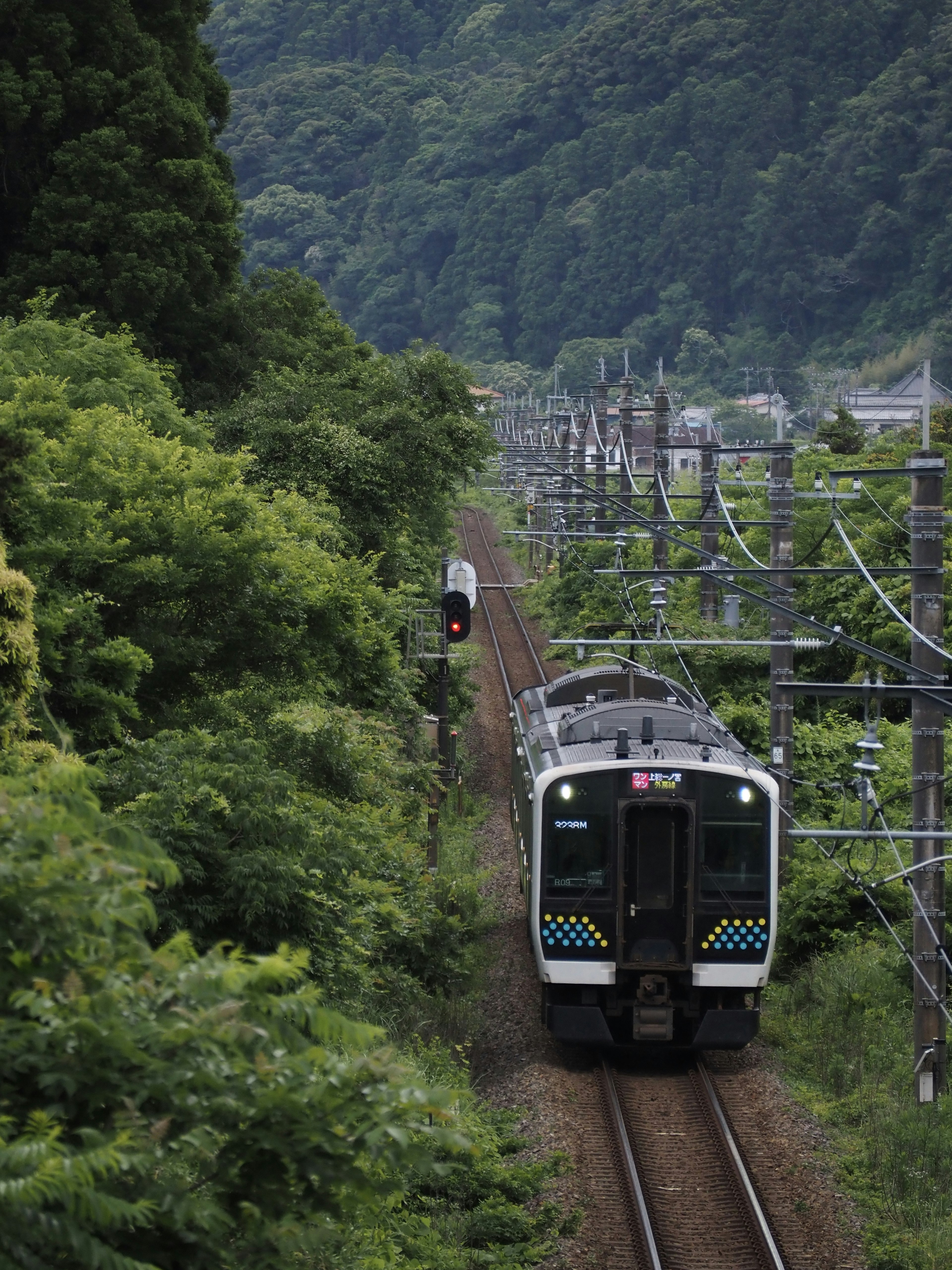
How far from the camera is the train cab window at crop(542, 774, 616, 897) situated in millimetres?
11641

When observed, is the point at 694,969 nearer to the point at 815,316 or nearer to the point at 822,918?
the point at 822,918

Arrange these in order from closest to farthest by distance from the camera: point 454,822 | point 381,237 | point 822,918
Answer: point 822,918 → point 454,822 → point 381,237

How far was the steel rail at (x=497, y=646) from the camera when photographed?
3005 centimetres

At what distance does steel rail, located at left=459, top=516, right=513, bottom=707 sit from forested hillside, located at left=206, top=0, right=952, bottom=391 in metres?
56.6

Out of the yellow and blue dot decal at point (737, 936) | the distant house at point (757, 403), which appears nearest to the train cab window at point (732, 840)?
the yellow and blue dot decal at point (737, 936)

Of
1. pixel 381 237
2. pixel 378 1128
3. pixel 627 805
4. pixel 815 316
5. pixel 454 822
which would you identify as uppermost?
pixel 381 237

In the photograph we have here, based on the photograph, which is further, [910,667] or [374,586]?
[374,586]

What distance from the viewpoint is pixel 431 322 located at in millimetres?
121562

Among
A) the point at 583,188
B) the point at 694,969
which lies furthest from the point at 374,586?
the point at 583,188

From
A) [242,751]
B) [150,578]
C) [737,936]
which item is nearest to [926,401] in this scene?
[737,936]

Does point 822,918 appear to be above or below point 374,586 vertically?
below

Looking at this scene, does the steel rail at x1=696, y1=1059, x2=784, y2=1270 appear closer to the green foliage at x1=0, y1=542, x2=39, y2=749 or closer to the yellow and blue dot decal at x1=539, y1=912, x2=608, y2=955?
the yellow and blue dot decal at x1=539, y1=912, x2=608, y2=955

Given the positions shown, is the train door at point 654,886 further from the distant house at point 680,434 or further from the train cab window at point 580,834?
the distant house at point 680,434

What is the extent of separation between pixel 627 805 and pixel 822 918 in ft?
15.0
